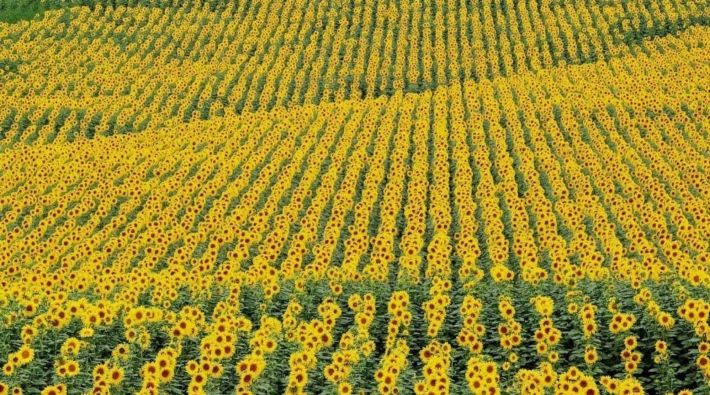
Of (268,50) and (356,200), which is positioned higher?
(356,200)

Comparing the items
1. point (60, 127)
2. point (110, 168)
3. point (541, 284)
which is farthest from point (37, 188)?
point (541, 284)

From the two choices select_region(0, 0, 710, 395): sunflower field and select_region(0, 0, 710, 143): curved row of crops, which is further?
select_region(0, 0, 710, 143): curved row of crops

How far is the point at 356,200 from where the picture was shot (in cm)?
1669

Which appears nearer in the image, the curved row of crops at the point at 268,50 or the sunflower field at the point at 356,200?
the sunflower field at the point at 356,200

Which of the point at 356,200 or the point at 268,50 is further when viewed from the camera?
the point at 268,50

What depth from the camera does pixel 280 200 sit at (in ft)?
54.3

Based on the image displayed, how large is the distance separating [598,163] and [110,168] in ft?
36.0

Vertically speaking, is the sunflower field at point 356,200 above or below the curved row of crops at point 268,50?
above

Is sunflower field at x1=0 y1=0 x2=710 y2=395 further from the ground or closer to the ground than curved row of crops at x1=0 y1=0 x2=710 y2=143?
further from the ground

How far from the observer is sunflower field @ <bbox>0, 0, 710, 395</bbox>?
845 cm

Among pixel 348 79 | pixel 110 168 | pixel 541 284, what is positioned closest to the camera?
pixel 541 284

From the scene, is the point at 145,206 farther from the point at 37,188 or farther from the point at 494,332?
the point at 494,332

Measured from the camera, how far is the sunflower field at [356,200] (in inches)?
332

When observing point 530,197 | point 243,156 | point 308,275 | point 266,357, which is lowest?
point 243,156
